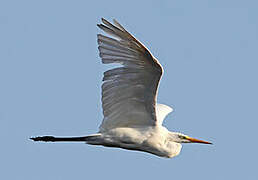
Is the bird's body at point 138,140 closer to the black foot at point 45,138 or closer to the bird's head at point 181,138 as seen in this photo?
the bird's head at point 181,138

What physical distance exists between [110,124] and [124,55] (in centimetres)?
150

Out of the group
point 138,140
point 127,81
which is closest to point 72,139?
point 138,140

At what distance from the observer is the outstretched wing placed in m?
8.38

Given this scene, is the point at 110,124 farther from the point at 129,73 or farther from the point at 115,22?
the point at 115,22

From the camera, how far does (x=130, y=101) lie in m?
9.21

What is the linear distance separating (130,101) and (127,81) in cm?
49

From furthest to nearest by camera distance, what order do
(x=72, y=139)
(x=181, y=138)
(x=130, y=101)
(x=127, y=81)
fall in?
(x=181, y=138)
(x=72, y=139)
(x=130, y=101)
(x=127, y=81)

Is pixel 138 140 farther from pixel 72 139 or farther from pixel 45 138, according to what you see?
pixel 45 138

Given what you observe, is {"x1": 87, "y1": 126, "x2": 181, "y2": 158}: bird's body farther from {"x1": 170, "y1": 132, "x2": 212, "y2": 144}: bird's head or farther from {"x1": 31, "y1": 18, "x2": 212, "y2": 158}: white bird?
{"x1": 170, "y1": 132, "x2": 212, "y2": 144}: bird's head

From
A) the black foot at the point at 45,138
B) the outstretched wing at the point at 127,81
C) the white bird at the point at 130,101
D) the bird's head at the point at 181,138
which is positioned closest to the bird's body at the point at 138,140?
the white bird at the point at 130,101

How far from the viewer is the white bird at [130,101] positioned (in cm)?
843

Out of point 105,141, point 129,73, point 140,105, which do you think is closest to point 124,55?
point 129,73

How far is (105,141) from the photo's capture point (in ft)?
30.4

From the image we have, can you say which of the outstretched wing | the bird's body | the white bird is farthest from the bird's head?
the outstretched wing
